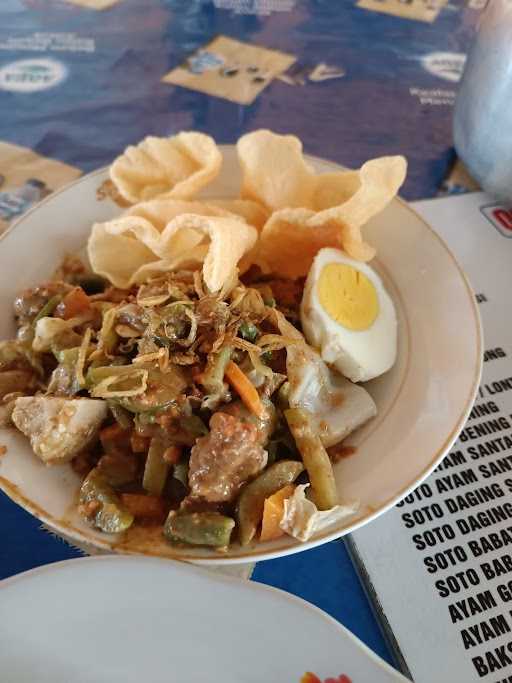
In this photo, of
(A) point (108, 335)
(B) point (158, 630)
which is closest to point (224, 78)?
(A) point (108, 335)

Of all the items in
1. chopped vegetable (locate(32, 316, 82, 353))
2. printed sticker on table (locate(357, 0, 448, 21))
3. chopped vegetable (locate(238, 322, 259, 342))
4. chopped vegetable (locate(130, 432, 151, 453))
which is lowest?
chopped vegetable (locate(130, 432, 151, 453))

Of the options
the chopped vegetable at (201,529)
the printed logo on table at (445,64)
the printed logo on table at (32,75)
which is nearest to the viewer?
the chopped vegetable at (201,529)

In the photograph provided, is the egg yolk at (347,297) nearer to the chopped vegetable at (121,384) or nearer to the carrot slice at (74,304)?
the chopped vegetable at (121,384)

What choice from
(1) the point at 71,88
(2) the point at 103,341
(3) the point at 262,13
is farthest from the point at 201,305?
(3) the point at 262,13

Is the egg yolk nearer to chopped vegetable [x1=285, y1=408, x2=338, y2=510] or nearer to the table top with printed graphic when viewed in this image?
chopped vegetable [x1=285, y1=408, x2=338, y2=510]

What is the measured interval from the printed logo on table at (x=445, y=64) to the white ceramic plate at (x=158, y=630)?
2.18m

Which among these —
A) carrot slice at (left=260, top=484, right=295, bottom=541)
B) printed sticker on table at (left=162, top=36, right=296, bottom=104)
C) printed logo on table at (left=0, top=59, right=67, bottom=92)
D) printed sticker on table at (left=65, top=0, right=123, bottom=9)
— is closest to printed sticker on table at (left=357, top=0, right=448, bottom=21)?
printed sticker on table at (left=162, top=36, right=296, bottom=104)

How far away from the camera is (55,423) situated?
1.11 meters

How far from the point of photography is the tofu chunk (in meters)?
1.11

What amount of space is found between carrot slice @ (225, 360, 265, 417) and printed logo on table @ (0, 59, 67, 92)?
160 centimetres

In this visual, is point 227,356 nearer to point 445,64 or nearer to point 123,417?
point 123,417

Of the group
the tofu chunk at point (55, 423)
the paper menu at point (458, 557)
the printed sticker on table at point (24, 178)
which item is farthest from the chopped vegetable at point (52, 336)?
the paper menu at point (458, 557)

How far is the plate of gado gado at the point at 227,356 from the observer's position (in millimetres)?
1076

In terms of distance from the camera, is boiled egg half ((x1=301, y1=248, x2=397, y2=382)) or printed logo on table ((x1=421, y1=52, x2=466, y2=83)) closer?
boiled egg half ((x1=301, y1=248, x2=397, y2=382))
